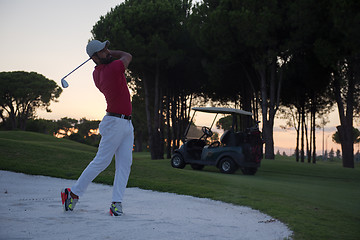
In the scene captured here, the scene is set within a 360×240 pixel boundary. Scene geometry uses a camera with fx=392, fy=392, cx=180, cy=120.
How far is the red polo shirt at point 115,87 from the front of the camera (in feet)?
15.1

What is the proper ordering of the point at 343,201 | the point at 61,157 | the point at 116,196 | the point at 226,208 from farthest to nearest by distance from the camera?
1. the point at 61,157
2. the point at 343,201
3. the point at 226,208
4. the point at 116,196

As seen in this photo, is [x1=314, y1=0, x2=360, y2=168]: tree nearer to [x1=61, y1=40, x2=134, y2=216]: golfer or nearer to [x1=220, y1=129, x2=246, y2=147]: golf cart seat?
[x1=220, y1=129, x2=246, y2=147]: golf cart seat

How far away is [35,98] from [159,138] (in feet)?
106

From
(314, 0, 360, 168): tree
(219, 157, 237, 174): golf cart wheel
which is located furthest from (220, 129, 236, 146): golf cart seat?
(314, 0, 360, 168): tree

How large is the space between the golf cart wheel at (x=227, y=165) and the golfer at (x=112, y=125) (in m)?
9.77

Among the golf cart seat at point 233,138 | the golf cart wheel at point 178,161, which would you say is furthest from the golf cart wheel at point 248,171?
the golf cart wheel at point 178,161

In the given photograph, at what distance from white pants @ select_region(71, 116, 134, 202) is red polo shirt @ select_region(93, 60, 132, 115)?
13 centimetres

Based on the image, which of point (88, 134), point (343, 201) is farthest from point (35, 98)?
point (343, 201)

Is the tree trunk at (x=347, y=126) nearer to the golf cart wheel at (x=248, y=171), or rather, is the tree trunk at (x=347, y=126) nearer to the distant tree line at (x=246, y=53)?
the distant tree line at (x=246, y=53)

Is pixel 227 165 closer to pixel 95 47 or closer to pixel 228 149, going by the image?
pixel 228 149

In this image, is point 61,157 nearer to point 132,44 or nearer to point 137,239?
point 137,239

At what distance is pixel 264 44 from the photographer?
21.5 m

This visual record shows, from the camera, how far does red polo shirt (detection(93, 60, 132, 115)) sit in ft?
15.1

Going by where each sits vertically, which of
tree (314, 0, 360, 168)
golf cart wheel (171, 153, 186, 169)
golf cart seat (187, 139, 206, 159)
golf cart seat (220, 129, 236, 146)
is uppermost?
tree (314, 0, 360, 168)
